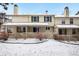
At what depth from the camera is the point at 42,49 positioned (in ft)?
7.12

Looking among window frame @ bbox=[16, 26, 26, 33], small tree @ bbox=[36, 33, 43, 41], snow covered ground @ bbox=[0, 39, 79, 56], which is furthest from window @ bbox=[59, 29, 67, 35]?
window frame @ bbox=[16, 26, 26, 33]

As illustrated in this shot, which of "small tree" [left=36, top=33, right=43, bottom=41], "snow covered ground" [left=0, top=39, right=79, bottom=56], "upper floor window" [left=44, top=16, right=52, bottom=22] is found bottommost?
"snow covered ground" [left=0, top=39, right=79, bottom=56]

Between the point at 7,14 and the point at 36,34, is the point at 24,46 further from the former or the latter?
the point at 7,14

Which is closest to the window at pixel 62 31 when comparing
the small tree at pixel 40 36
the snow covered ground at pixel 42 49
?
the snow covered ground at pixel 42 49

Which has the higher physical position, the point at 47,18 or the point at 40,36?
the point at 47,18

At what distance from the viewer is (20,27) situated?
2.14 meters

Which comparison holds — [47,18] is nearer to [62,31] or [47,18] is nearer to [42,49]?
[62,31]

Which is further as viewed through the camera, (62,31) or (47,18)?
(47,18)

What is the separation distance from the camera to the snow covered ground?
2.15 metres

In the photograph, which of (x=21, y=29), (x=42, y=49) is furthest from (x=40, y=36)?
(x=21, y=29)

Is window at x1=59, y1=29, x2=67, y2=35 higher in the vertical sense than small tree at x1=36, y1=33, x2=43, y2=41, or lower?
higher

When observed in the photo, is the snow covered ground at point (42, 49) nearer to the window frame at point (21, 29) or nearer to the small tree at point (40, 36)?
the small tree at point (40, 36)

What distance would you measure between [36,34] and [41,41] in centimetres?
15

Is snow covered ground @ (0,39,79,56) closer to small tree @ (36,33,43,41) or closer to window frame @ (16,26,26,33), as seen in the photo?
small tree @ (36,33,43,41)
